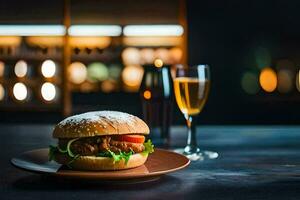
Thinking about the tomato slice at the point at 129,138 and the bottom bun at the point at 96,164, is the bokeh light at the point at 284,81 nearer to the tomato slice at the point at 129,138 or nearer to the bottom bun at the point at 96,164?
the tomato slice at the point at 129,138

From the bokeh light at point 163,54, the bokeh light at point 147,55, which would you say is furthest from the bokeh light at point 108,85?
the bokeh light at point 163,54

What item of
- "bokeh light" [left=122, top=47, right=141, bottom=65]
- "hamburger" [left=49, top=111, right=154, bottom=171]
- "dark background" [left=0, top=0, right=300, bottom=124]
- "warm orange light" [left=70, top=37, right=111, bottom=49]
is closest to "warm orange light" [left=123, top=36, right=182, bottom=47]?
"bokeh light" [left=122, top=47, right=141, bottom=65]

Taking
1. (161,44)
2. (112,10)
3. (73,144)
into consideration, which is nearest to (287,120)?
(161,44)

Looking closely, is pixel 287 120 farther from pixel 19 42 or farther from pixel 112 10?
pixel 19 42

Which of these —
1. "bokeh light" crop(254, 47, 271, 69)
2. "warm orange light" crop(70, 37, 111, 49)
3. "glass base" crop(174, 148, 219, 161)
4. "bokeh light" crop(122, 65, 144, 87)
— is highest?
"warm orange light" crop(70, 37, 111, 49)

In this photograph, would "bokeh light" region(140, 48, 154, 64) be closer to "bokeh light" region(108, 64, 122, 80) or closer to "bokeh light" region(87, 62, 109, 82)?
"bokeh light" region(108, 64, 122, 80)

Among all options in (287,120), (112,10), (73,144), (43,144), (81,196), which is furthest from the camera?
(112,10)
